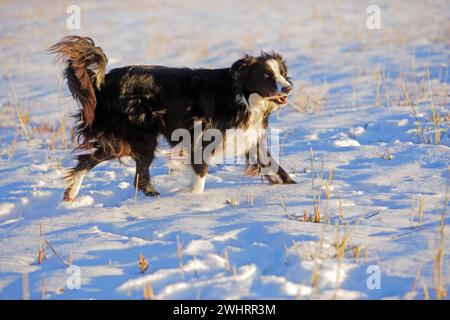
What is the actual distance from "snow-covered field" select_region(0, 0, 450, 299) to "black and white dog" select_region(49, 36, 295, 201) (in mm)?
584

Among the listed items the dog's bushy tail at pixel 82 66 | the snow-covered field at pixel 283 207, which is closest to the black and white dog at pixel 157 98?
the dog's bushy tail at pixel 82 66

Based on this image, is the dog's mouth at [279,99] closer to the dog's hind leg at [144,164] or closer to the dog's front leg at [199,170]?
the dog's front leg at [199,170]

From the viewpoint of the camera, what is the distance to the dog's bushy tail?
514 centimetres

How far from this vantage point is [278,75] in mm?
5352

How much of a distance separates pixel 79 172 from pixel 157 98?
1061mm

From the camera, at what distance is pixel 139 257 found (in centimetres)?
349

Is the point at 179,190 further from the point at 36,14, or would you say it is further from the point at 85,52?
the point at 36,14

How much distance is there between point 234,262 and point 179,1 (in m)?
19.0

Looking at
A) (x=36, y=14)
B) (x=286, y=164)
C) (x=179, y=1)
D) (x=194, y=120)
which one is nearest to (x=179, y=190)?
(x=194, y=120)

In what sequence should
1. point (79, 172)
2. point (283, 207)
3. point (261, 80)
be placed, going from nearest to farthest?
point (283, 207)
point (261, 80)
point (79, 172)

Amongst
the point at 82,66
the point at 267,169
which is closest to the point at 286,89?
the point at 267,169

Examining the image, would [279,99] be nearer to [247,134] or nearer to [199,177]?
[247,134]
